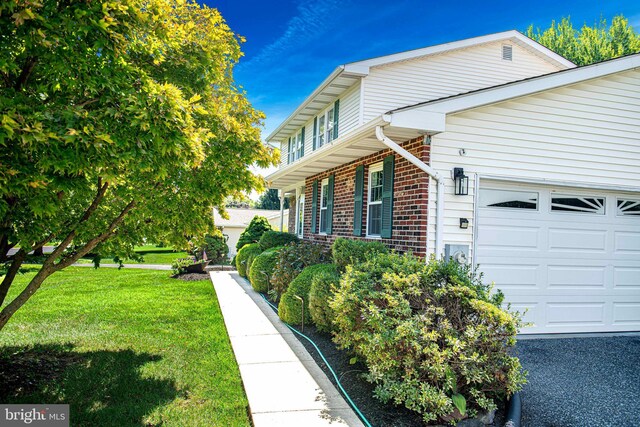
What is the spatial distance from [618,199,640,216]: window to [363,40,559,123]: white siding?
21.0 feet

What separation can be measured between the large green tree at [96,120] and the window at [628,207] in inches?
259

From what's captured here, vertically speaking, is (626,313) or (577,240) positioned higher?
(577,240)

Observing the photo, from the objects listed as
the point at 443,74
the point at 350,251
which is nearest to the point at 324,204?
the point at 350,251

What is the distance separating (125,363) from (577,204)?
7.35m

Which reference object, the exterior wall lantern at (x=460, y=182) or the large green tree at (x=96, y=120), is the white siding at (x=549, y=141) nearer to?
the exterior wall lantern at (x=460, y=182)

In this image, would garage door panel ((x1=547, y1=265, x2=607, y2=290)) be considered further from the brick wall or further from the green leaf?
the green leaf

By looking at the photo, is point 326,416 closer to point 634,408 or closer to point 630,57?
point 634,408

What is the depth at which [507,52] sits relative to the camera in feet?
44.5

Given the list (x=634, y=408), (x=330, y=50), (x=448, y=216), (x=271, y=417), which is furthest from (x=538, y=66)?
(x=271, y=417)

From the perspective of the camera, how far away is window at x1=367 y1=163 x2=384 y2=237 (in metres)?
8.27

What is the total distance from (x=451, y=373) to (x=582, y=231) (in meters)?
4.72

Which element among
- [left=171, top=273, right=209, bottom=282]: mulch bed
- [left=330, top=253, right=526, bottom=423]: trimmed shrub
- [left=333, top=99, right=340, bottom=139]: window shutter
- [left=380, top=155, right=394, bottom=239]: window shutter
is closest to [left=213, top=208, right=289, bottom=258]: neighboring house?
[left=171, top=273, right=209, bottom=282]: mulch bed

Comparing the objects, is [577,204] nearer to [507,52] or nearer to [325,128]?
[507,52]

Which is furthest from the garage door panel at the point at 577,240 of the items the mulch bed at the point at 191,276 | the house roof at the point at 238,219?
the house roof at the point at 238,219
